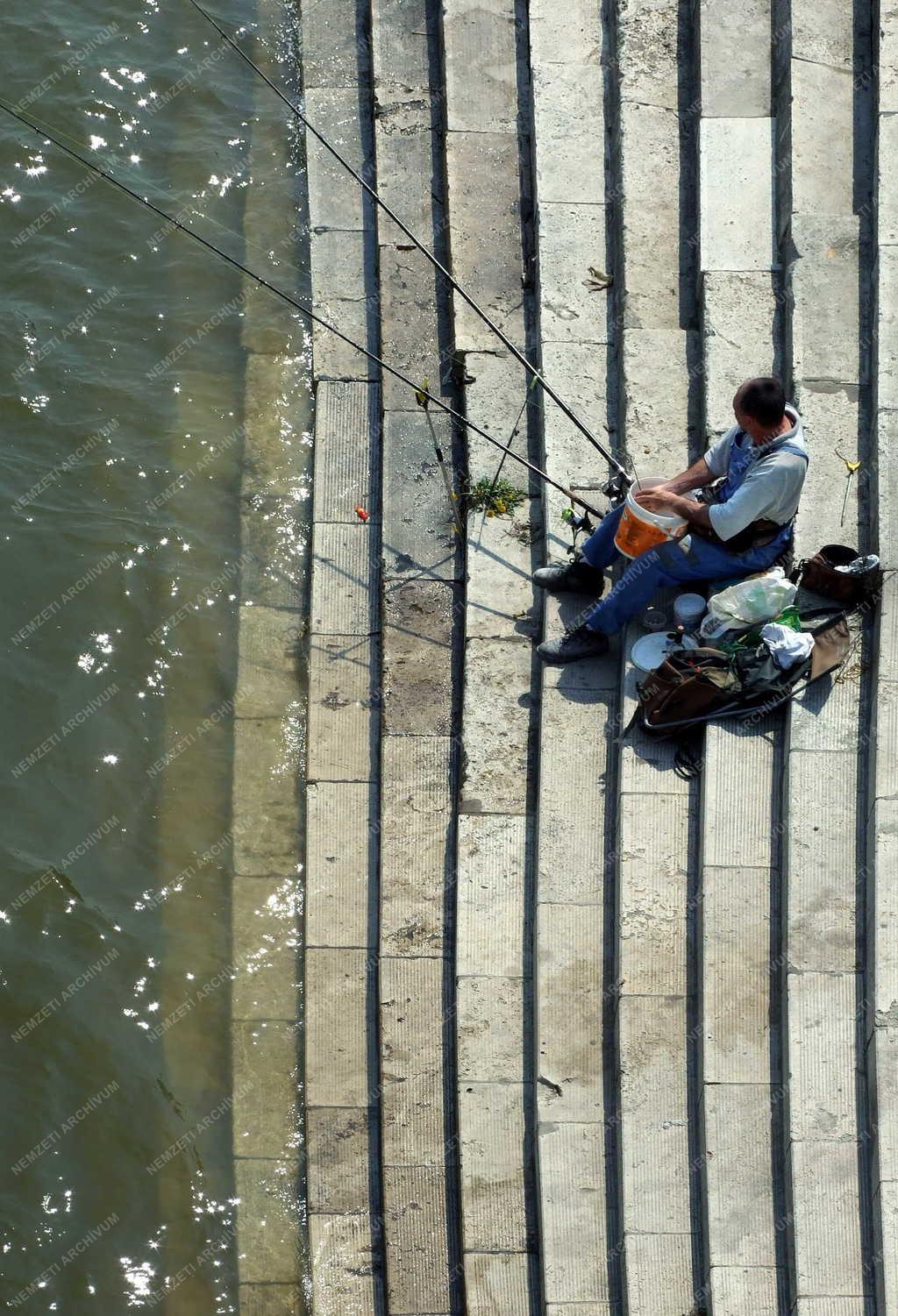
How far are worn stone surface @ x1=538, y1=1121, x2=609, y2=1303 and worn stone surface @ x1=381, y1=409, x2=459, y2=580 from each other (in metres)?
3.12

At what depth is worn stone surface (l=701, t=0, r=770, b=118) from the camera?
29.2 ft

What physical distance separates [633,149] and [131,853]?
506 centimetres

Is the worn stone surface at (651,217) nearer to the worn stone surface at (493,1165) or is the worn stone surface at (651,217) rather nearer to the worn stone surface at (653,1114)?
the worn stone surface at (653,1114)

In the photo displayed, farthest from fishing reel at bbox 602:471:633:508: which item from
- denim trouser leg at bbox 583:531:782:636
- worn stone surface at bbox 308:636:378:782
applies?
worn stone surface at bbox 308:636:378:782

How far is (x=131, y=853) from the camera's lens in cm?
765

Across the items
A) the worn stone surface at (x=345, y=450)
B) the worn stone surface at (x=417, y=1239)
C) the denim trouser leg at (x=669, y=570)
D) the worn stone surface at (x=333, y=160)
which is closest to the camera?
the worn stone surface at (x=417, y=1239)

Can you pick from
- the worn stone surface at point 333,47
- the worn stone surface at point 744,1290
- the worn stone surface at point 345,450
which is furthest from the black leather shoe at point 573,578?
the worn stone surface at point 333,47

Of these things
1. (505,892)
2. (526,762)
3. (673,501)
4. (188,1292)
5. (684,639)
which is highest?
(673,501)

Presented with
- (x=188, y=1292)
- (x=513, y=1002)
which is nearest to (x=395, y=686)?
(x=513, y=1002)

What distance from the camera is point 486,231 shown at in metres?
9.32

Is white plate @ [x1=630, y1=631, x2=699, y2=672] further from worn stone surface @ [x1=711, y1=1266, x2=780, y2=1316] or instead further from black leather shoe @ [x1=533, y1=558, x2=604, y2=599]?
worn stone surface @ [x1=711, y1=1266, x2=780, y2=1316]

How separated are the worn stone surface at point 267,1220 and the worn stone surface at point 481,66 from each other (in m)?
6.57

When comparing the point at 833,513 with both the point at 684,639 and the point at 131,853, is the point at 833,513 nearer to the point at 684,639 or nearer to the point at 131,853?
the point at 684,639

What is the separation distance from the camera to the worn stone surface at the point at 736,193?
27.4ft
